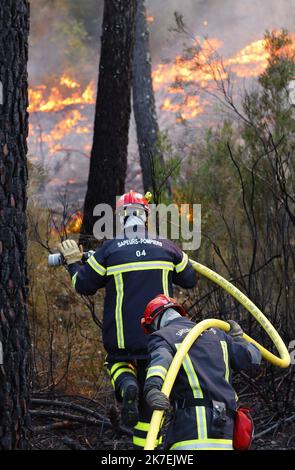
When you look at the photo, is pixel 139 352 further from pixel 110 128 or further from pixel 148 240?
pixel 110 128

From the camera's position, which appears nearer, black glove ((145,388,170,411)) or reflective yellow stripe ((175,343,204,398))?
black glove ((145,388,170,411))

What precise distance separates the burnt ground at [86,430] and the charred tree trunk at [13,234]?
1120 millimetres

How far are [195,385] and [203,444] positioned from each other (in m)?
0.29

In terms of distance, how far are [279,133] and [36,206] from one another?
10.9ft

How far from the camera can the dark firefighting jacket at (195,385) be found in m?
3.43

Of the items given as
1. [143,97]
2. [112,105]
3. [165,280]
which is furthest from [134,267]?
[143,97]

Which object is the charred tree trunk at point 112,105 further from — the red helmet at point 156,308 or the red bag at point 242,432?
the red bag at point 242,432

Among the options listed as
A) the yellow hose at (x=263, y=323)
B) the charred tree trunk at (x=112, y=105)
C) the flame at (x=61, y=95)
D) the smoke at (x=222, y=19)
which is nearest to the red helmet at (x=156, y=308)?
the yellow hose at (x=263, y=323)

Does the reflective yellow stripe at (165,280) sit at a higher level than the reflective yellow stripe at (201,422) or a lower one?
higher

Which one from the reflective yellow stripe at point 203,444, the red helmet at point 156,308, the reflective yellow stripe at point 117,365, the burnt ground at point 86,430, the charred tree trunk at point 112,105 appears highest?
the charred tree trunk at point 112,105

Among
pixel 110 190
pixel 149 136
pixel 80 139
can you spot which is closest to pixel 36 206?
pixel 110 190

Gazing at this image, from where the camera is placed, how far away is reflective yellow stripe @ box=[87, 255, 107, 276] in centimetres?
452

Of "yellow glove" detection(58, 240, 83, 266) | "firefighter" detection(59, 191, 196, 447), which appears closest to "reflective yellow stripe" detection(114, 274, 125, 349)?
"firefighter" detection(59, 191, 196, 447)

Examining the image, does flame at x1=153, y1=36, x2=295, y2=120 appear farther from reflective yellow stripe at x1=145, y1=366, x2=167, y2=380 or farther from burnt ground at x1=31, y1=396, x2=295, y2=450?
reflective yellow stripe at x1=145, y1=366, x2=167, y2=380
